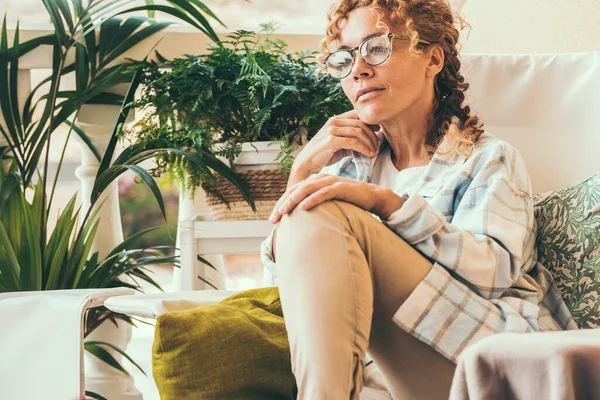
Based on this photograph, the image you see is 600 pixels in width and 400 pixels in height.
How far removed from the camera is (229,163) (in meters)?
2.04

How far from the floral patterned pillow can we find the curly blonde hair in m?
0.21

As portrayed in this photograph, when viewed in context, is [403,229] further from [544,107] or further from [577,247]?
[544,107]

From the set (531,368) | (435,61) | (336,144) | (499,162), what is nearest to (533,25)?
(435,61)

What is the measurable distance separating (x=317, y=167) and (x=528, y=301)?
545 mm

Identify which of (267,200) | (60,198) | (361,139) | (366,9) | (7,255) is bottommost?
(60,198)

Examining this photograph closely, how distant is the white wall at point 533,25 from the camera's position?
2.31m

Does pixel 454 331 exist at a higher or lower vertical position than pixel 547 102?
lower

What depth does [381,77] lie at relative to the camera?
155 centimetres

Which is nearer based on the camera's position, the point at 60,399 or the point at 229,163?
the point at 60,399

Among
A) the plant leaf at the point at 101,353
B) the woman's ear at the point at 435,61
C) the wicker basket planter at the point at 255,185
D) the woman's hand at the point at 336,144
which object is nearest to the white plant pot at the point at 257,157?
the wicker basket planter at the point at 255,185

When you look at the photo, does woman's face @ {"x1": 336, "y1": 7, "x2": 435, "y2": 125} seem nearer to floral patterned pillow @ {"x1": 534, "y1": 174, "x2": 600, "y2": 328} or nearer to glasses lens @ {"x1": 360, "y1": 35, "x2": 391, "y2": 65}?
glasses lens @ {"x1": 360, "y1": 35, "x2": 391, "y2": 65}

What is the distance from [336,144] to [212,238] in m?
0.57

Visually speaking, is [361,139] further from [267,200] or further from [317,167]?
[267,200]

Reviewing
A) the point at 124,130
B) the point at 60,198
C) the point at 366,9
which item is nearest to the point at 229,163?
the point at 124,130
